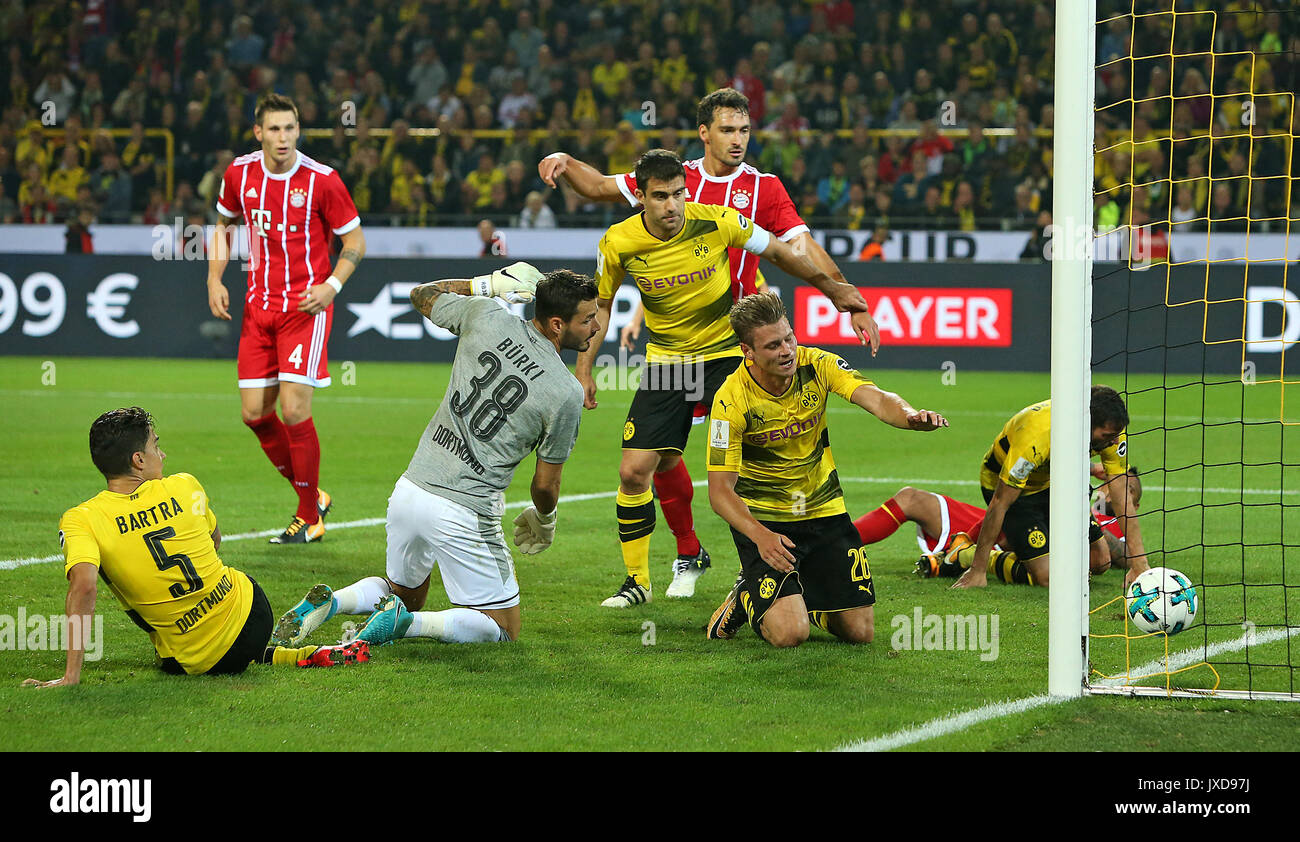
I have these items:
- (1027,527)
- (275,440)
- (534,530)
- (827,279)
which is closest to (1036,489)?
(1027,527)

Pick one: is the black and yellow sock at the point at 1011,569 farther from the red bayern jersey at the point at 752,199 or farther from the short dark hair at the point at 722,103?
the short dark hair at the point at 722,103

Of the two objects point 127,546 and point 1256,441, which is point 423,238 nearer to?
point 1256,441

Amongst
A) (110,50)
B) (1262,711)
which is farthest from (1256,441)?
(110,50)

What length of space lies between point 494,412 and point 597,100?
18.8m

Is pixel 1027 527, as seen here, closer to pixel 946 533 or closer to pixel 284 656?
pixel 946 533

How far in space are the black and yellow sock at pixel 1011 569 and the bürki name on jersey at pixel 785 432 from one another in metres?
1.64

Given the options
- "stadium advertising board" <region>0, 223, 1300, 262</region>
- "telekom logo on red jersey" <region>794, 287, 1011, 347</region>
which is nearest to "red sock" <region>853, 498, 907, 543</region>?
"telekom logo on red jersey" <region>794, 287, 1011, 347</region>

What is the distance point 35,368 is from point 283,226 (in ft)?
36.8

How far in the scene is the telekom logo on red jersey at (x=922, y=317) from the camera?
17.8m

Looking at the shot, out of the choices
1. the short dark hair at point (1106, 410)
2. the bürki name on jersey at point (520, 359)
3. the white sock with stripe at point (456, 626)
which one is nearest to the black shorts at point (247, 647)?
the white sock with stripe at point (456, 626)

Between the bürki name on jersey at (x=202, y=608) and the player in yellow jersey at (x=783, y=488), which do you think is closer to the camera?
the bürki name on jersey at (x=202, y=608)

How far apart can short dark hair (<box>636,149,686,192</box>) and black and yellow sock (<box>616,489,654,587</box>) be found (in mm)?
1534

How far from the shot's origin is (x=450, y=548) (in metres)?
5.50

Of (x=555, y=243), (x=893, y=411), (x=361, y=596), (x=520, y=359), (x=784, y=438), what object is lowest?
(x=361, y=596)
